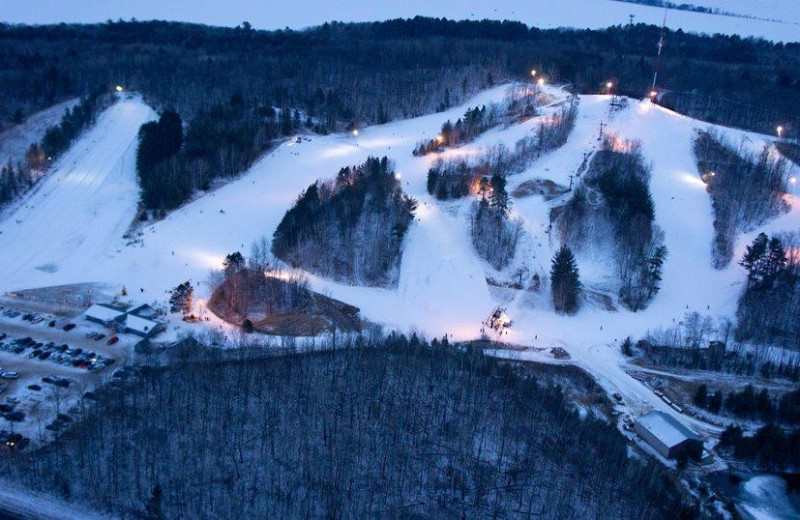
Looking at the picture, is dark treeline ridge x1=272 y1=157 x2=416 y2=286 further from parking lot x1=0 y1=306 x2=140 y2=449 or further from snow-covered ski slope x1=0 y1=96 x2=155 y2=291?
parking lot x1=0 y1=306 x2=140 y2=449

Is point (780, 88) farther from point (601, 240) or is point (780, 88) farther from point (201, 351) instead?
point (201, 351)

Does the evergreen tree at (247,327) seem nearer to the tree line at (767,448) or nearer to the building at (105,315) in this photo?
Answer: the building at (105,315)

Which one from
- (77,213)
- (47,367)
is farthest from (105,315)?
(77,213)

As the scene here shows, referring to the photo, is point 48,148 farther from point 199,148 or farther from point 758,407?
point 758,407

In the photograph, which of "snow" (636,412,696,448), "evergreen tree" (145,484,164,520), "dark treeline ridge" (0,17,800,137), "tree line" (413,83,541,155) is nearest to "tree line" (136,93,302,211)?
"dark treeline ridge" (0,17,800,137)

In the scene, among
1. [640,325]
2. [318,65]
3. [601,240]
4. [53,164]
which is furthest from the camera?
[318,65]

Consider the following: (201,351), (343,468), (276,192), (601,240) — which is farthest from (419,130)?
(343,468)

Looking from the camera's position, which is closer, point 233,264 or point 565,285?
point 233,264
